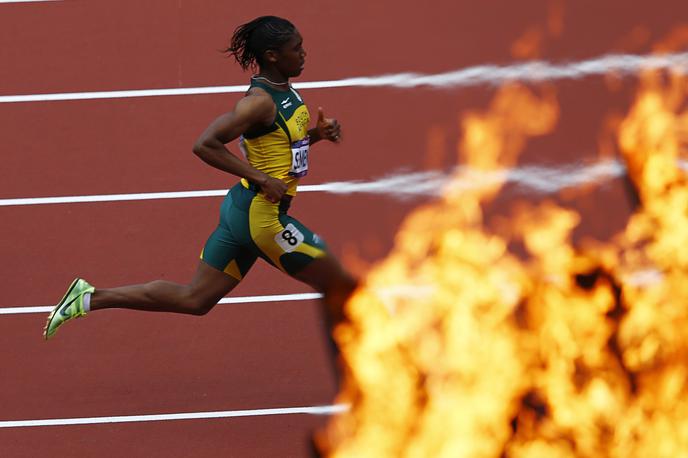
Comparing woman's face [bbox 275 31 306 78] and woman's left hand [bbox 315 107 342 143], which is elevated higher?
woman's face [bbox 275 31 306 78]

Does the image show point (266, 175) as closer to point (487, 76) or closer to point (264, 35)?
point (264, 35)

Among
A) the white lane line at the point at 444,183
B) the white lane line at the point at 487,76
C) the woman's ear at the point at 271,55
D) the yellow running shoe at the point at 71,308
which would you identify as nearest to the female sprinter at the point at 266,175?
the woman's ear at the point at 271,55

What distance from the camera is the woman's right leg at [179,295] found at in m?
4.91

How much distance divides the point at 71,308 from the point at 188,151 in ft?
6.29

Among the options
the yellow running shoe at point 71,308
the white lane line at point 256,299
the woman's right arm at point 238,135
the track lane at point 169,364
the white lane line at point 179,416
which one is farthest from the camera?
the white lane line at point 256,299

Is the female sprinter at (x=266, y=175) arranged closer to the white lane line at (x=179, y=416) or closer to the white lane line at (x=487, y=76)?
the white lane line at (x=179, y=416)

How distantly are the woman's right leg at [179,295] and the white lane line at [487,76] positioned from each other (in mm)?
2235

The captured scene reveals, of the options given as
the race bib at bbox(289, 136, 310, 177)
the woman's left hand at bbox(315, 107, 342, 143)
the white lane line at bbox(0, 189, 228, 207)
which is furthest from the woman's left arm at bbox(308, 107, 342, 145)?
the white lane line at bbox(0, 189, 228, 207)

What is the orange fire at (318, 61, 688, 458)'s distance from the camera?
4.16m

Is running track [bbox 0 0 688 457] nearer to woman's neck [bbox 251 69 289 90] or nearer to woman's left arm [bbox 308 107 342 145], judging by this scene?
woman's left arm [bbox 308 107 342 145]

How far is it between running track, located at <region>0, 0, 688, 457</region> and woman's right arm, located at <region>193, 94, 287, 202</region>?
128 cm

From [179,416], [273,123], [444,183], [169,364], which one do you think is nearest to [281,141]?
[273,123]

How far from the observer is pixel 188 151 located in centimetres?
682

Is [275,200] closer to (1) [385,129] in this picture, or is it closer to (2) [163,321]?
(2) [163,321]
